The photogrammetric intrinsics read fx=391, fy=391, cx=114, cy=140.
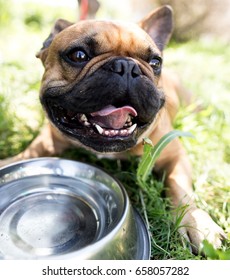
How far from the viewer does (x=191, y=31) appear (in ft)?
16.3

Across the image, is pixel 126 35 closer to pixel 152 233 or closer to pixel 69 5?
pixel 152 233

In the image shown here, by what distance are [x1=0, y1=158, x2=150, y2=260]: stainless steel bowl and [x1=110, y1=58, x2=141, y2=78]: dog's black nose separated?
528 mm

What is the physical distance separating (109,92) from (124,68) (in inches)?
5.3

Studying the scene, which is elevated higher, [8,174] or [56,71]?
[56,71]

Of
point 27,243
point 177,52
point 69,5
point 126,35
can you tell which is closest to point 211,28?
point 177,52

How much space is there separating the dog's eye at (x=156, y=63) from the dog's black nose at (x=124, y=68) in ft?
0.96

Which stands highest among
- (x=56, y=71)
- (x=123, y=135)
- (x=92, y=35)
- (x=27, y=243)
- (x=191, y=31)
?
(x=92, y=35)

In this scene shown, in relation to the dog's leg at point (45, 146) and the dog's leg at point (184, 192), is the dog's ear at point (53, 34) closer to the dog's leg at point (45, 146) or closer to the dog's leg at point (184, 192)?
the dog's leg at point (45, 146)

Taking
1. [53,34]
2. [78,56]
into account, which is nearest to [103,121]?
[78,56]

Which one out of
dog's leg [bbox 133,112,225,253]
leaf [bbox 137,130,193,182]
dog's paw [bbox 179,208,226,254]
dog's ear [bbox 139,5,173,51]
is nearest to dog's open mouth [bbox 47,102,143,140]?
leaf [bbox 137,130,193,182]

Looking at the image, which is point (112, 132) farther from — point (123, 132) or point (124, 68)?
point (124, 68)

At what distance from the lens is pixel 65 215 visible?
184cm

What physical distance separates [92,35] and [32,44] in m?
2.58

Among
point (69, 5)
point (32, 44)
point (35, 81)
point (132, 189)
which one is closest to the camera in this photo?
point (132, 189)
